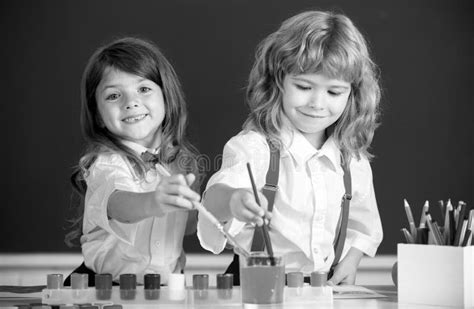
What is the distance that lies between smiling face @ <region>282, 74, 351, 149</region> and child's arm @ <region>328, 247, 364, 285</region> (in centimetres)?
30

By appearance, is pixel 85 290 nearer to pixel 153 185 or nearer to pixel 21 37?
pixel 153 185

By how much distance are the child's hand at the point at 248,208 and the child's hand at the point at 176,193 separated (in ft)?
0.24

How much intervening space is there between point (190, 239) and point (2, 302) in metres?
1.38

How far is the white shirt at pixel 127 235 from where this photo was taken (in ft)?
5.92

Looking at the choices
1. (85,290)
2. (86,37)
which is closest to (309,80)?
(85,290)

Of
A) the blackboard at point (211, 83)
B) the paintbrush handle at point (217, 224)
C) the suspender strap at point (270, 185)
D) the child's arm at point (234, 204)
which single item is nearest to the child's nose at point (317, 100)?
the suspender strap at point (270, 185)

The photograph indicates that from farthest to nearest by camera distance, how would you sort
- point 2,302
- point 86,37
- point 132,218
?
1. point 86,37
2. point 132,218
3. point 2,302

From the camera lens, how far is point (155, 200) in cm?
148

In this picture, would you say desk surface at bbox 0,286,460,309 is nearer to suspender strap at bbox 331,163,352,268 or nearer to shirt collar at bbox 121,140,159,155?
suspender strap at bbox 331,163,352,268

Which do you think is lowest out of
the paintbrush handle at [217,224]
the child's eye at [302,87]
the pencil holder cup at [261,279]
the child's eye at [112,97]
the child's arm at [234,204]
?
the pencil holder cup at [261,279]

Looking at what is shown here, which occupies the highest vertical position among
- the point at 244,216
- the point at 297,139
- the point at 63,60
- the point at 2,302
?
the point at 63,60

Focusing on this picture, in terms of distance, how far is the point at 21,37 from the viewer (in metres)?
2.63

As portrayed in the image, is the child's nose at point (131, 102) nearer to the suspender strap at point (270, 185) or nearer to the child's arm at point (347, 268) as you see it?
the suspender strap at point (270, 185)

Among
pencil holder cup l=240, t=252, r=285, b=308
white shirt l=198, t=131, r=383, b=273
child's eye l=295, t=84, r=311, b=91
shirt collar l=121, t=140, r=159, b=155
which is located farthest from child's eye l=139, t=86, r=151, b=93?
pencil holder cup l=240, t=252, r=285, b=308
